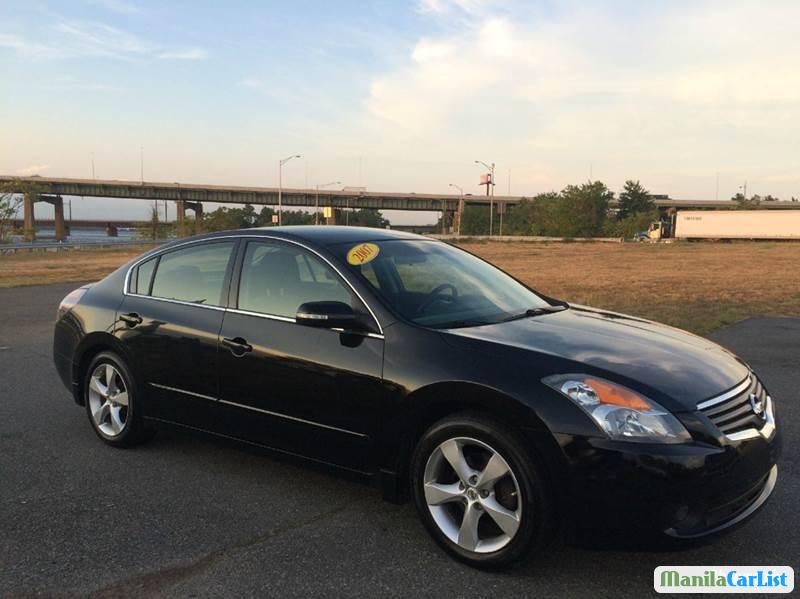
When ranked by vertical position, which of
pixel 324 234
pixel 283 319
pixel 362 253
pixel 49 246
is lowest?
pixel 49 246

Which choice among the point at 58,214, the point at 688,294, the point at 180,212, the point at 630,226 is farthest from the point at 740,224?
the point at 58,214

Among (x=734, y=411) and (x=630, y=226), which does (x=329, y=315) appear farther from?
(x=630, y=226)

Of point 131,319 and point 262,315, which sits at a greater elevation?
point 262,315

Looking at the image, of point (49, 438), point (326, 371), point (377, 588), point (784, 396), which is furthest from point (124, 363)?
point (784, 396)

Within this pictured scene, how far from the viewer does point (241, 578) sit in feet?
9.75

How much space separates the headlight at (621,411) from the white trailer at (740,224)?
7355 centimetres

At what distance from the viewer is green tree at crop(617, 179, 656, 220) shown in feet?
390

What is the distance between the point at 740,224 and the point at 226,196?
7148 centimetres

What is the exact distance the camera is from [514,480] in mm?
2910

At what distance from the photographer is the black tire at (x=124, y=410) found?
4.54 metres

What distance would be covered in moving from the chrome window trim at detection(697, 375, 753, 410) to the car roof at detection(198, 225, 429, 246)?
2.14 meters

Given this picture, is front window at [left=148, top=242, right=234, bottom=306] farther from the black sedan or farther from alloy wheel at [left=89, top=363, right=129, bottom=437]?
alloy wheel at [left=89, top=363, right=129, bottom=437]

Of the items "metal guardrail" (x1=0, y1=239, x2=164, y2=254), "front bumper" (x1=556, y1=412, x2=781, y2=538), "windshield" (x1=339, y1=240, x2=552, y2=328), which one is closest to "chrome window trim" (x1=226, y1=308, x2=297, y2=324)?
"windshield" (x1=339, y1=240, x2=552, y2=328)

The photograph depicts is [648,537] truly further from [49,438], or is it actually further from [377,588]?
[49,438]
